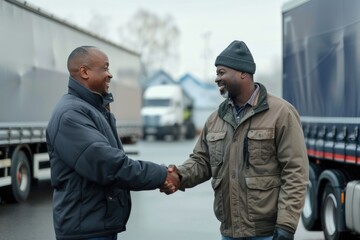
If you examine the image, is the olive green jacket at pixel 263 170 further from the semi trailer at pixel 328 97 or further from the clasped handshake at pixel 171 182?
the semi trailer at pixel 328 97

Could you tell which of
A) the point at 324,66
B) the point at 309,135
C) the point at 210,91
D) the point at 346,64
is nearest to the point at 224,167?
the point at 346,64

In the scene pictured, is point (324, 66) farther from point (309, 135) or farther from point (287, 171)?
point (287, 171)

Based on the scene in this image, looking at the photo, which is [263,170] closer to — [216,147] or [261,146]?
[261,146]

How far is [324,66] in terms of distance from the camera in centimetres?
993

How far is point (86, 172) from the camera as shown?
15.2ft

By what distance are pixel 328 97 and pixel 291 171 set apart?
203 inches

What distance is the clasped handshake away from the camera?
5363 mm

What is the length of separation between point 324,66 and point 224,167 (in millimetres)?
5162

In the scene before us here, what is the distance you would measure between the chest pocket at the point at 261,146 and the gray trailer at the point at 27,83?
350 inches

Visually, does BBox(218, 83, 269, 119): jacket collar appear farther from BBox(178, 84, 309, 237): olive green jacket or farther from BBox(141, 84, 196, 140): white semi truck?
BBox(141, 84, 196, 140): white semi truck

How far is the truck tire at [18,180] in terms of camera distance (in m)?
14.2

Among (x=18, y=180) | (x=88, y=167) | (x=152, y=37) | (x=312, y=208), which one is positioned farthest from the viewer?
(x=152, y=37)

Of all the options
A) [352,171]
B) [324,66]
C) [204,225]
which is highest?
[324,66]

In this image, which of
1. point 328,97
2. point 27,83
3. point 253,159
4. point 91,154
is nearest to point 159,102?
point 27,83
